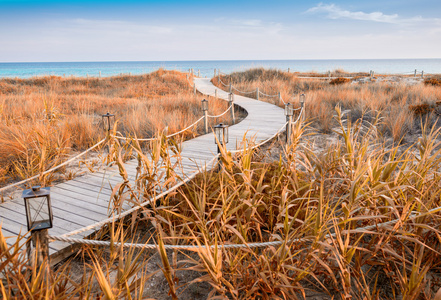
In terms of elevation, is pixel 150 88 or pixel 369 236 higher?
pixel 150 88

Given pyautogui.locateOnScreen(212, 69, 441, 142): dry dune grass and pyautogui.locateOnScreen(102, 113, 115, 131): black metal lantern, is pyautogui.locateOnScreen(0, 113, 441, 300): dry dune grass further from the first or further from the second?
pyautogui.locateOnScreen(212, 69, 441, 142): dry dune grass

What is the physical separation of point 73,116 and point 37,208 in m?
5.54

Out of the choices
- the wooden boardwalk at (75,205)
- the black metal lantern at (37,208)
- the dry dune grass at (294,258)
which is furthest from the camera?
the wooden boardwalk at (75,205)

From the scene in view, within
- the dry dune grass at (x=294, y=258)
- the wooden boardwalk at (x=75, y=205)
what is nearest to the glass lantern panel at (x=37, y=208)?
the wooden boardwalk at (x=75, y=205)

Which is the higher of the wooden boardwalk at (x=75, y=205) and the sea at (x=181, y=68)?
the sea at (x=181, y=68)

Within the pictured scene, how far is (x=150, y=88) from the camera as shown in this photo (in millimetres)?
16750

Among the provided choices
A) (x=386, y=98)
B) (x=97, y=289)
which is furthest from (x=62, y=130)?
(x=386, y=98)

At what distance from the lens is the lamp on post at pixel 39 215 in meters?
2.14

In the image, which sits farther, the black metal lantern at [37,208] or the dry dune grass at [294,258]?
the black metal lantern at [37,208]

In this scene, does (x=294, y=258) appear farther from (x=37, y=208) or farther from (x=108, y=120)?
(x=108, y=120)

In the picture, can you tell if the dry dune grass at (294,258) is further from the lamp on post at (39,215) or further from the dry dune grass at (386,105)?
the dry dune grass at (386,105)

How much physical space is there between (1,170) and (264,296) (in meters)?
4.46

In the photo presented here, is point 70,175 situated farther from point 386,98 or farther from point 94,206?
point 386,98

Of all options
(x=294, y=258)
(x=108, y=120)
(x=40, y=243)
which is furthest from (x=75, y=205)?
(x=294, y=258)
